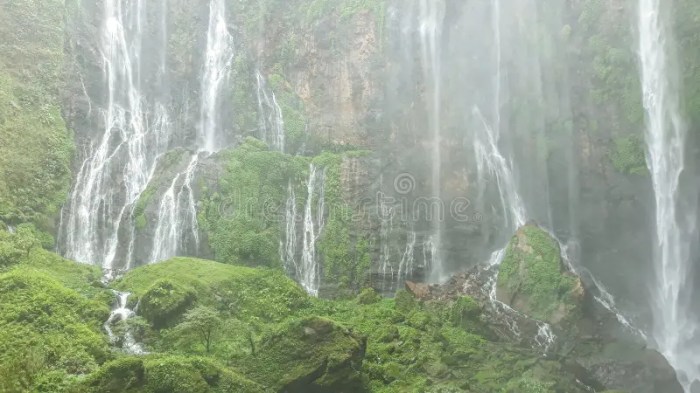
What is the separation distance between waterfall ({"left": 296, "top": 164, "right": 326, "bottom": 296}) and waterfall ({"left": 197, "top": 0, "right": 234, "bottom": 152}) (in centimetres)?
538

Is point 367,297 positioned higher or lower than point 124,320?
lower

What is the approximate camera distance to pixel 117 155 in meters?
23.8

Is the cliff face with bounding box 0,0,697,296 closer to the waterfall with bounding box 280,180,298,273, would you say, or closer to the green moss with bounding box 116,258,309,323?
the waterfall with bounding box 280,180,298,273

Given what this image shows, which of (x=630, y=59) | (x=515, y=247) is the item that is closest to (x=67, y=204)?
(x=515, y=247)

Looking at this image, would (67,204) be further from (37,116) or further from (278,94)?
(278,94)

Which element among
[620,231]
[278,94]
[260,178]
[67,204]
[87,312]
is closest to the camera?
[87,312]

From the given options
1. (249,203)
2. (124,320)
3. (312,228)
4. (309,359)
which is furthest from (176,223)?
(309,359)

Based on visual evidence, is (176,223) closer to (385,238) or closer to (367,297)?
(367,297)

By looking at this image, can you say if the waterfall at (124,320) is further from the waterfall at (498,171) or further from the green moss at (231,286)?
the waterfall at (498,171)

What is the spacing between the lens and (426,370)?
13859 millimetres

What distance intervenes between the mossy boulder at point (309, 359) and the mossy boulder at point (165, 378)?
647 millimetres

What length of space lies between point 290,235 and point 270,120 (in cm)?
691

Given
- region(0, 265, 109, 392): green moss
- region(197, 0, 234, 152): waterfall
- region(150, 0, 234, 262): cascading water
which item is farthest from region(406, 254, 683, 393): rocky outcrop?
region(197, 0, 234, 152): waterfall

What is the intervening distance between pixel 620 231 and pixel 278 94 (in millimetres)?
16640
